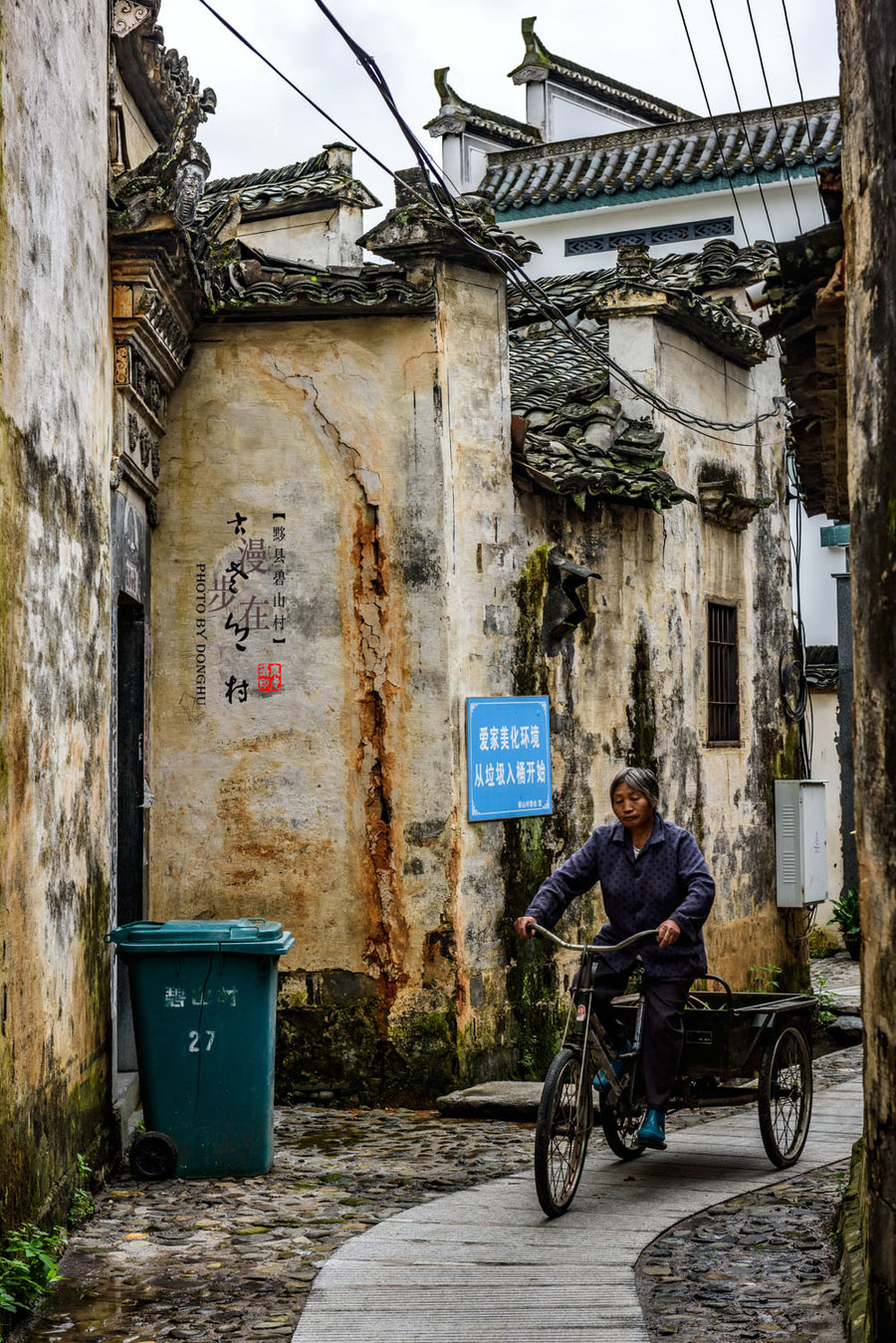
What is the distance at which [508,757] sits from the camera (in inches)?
384

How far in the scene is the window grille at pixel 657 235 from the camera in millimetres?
20266

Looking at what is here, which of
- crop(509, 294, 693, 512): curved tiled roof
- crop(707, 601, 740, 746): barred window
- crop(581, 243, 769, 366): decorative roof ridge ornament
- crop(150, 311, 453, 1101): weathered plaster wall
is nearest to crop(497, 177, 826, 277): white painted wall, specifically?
crop(581, 243, 769, 366): decorative roof ridge ornament

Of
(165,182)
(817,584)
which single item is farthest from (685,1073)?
(817,584)

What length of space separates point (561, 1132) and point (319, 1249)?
113cm

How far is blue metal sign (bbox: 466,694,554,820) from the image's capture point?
9430mm

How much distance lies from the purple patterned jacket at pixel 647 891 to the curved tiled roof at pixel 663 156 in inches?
554

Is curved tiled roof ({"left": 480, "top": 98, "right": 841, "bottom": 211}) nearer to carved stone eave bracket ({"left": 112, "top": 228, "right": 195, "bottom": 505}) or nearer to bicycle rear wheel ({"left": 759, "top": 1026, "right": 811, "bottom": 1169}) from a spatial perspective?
carved stone eave bracket ({"left": 112, "top": 228, "right": 195, "bottom": 505})

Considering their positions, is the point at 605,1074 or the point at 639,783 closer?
the point at 605,1074

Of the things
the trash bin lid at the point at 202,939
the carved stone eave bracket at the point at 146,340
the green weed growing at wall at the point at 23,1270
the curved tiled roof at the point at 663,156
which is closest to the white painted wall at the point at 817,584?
the curved tiled roof at the point at 663,156

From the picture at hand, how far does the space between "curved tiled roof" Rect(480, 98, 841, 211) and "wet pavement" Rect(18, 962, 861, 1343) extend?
585 inches

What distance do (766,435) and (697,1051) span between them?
8.90 meters

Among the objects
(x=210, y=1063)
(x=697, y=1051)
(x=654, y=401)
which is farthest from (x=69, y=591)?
(x=654, y=401)

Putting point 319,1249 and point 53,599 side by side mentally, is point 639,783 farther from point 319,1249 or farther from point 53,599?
point 53,599

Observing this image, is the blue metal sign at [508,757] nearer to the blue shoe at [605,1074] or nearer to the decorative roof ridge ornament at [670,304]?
the blue shoe at [605,1074]
